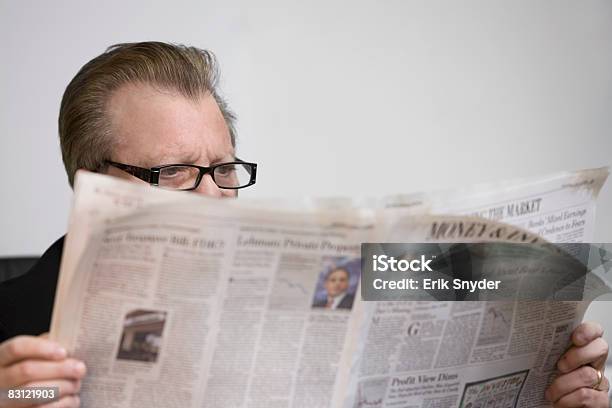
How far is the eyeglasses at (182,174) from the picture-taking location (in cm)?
128

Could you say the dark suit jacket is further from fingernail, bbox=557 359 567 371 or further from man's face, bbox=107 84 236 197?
fingernail, bbox=557 359 567 371

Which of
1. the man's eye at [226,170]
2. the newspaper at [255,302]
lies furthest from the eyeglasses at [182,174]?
the newspaper at [255,302]

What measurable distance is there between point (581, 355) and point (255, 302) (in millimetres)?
494

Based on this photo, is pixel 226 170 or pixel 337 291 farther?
pixel 226 170

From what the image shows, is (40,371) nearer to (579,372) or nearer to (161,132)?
(161,132)

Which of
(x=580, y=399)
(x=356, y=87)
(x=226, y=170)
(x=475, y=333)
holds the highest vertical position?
(x=356, y=87)

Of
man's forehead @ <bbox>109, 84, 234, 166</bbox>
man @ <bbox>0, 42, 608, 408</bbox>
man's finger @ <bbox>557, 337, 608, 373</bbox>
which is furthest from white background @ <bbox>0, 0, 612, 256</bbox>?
man's finger @ <bbox>557, 337, 608, 373</bbox>

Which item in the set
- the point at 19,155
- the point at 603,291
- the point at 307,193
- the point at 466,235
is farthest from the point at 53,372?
the point at 307,193

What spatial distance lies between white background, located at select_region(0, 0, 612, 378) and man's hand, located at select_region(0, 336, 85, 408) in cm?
130

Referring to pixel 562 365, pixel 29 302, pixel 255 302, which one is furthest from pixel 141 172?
pixel 562 365

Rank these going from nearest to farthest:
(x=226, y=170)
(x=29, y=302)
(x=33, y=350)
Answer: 1. (x=33, y=350)
2. (x=29, y=302)
3. (x=226, y=170)

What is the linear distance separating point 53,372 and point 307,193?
162cm

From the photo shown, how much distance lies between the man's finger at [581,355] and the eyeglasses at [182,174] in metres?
0.66

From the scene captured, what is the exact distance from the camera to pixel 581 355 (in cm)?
101
